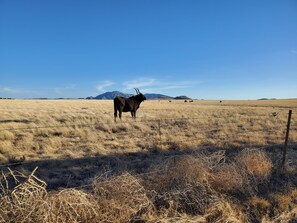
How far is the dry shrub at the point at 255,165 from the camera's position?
6004 millimetres

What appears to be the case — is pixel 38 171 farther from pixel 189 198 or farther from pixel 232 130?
pixel 232 130

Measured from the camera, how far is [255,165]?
20.5 ft

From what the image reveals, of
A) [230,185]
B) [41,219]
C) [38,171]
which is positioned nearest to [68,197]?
[41,219]

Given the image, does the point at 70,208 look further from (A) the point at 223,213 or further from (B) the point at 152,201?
(A) the point at 223,213

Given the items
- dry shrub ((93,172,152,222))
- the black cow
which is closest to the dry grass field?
dry shrub ((93,172,152,222))

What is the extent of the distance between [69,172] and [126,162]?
1558 millimetres

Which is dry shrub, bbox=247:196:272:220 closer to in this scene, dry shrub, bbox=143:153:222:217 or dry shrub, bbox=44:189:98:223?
dry shrub, bbox=143:153:222:217

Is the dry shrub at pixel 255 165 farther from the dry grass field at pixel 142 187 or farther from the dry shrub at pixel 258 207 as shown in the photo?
the dry shrub at pixel 258 207

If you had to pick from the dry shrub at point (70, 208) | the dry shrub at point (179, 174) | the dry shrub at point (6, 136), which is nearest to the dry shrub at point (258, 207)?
the dry shrub at point (179, 174)

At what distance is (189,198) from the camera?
455 cm

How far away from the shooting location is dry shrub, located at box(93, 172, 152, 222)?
153 inches

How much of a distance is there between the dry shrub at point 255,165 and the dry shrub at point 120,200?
2796mm

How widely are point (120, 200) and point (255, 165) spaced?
3568 millimetres

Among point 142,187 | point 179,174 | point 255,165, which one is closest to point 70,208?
point 142,187
